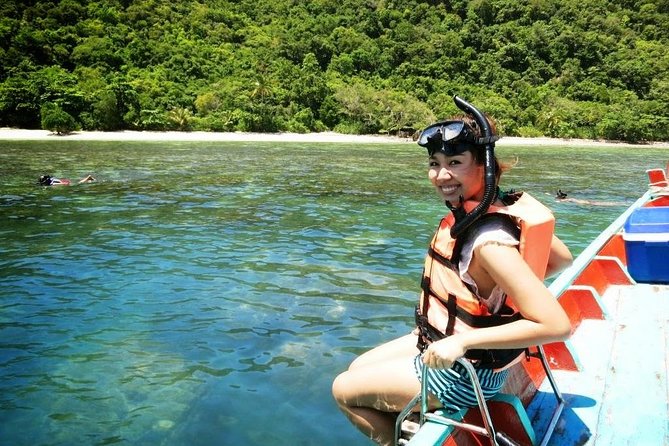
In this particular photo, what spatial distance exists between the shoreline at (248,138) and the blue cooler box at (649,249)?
4635 cm

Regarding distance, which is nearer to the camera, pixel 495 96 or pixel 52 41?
pixel 52 41

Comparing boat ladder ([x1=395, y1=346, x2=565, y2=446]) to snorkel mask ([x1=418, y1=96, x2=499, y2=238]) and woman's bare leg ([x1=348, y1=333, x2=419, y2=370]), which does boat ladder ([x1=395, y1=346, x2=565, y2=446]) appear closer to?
woman's bare leg ([x1=348, y1=333, x2=419, y2=370])

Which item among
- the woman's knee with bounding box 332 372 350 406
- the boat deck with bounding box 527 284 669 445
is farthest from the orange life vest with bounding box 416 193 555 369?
the boat deck with bounding box 527 284 669 445

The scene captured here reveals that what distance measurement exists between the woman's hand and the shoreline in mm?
50726

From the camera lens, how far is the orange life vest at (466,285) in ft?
7.81

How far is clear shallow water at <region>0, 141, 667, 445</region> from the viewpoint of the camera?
4.93 meters

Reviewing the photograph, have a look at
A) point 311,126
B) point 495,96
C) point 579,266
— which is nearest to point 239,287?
point 579,266

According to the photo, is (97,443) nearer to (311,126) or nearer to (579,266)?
(579,266)

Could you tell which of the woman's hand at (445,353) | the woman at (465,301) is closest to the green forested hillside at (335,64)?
the woman at (465,301)

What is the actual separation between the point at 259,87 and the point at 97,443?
239ft

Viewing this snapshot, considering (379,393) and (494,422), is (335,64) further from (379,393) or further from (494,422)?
(494,422)

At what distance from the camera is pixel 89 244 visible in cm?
1137

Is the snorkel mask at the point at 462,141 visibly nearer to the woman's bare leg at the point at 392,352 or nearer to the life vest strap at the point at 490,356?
the life vest strap at the point at 490,356

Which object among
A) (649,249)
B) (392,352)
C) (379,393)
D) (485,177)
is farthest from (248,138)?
(485,177)
